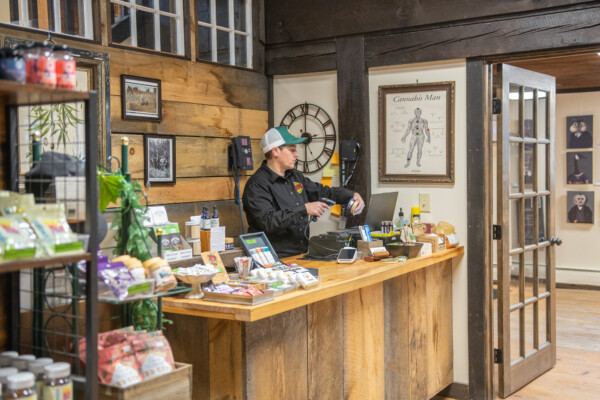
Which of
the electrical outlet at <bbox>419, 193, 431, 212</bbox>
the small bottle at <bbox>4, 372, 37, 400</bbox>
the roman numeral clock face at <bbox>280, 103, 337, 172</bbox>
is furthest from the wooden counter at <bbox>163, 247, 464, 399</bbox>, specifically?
the roman numeral clock face at <bbox>280, 103, 337, 172</bbox>

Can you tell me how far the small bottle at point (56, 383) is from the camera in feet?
6.50

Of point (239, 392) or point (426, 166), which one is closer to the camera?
point (239, 392)

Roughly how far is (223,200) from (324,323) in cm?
159

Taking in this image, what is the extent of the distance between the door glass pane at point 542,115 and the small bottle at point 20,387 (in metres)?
3.80

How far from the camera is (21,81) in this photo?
189 cm

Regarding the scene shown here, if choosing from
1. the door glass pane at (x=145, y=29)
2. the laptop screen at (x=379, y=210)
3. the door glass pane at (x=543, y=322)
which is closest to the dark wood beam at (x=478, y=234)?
the laptop screen at (x=379, y=210)

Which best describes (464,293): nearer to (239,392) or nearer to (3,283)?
(239,392)

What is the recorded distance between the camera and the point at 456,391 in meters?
4.50

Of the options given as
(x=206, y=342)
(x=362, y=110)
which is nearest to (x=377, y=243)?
(x=362, y=110)

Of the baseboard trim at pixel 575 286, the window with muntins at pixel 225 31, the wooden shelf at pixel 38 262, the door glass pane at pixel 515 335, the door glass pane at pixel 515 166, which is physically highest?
the window with muntins at pixel 225 31

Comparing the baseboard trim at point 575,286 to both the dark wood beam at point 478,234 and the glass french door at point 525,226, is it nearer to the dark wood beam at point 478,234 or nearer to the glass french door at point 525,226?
the glass french door at point 525,226

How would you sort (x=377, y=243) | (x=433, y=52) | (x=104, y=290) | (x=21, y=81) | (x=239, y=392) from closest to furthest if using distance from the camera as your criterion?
1. (x=21, y=81)
2. (x=104, y=290)
3. (x=239, y=392)
4. (x=377, y=243)
5. (x=433, y=52)

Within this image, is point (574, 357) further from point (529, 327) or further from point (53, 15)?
point (53, 15)

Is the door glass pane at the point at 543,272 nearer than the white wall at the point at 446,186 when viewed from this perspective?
No
